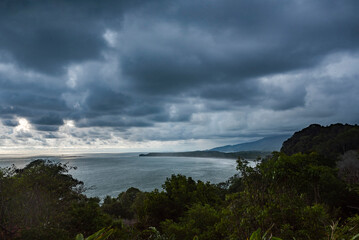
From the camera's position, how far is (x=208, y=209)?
1294 centimetres

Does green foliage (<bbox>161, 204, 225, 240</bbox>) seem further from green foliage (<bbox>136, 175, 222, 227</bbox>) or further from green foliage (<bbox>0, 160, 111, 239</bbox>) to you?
green foliage (<bbox>0, 160, 111, 239</bbox>)

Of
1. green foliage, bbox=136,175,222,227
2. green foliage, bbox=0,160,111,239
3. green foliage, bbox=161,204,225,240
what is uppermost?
green foliage, bbox=0,160,111,239

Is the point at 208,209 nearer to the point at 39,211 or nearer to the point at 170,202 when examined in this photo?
the point at 170,202

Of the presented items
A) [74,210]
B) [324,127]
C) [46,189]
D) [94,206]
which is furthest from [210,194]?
[324,127]

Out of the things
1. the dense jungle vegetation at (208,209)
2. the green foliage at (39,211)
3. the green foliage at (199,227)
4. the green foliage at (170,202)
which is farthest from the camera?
the green foliage at (170,202)

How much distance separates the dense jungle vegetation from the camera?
6.95 metres

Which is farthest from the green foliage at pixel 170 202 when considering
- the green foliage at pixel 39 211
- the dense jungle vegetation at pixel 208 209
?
the green foliage at pixel 39 211

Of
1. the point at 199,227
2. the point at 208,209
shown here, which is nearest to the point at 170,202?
the point at 208,209

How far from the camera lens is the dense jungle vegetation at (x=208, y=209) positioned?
6949 mm

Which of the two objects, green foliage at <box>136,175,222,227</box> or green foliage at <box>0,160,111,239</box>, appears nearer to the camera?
green foliage at <box>0,160,111,239</box>

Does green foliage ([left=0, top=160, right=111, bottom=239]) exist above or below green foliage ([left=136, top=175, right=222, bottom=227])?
above

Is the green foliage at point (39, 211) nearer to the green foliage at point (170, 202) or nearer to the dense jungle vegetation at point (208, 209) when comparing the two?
the dense jungle vegetation at point (208, 209)

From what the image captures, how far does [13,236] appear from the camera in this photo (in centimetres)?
827

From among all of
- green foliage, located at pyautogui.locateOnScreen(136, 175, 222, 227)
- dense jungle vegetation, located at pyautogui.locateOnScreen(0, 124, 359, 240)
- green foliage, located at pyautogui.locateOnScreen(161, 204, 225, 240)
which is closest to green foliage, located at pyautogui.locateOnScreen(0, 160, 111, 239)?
dense jungle vegetation, located at pyautogui.locateOnScreen(0, 124, 359, 240)
